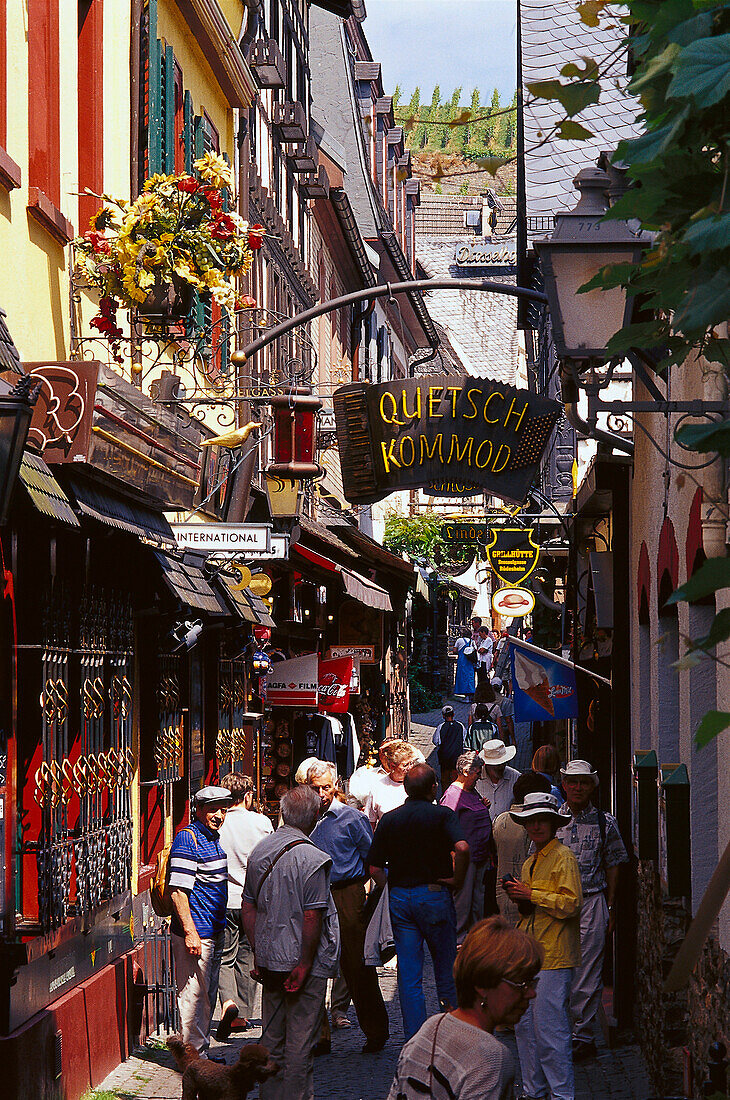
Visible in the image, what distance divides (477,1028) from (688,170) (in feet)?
8.54

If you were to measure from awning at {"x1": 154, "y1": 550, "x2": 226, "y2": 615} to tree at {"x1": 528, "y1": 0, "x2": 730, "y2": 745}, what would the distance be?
938 cm

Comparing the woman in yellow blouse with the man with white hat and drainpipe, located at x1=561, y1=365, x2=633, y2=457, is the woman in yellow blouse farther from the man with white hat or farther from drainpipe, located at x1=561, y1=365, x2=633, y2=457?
drainpipe, located at x1=561, y1=365, x2=633, y2=457

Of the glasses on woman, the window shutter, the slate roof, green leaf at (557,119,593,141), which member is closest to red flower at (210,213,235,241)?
the window shutter

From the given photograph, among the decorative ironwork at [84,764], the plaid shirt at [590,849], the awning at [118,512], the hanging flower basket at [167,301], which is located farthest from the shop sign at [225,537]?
the plaid shirt at [590,849]

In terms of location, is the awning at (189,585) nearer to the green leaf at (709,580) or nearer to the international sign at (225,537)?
the international sign at (225,537)

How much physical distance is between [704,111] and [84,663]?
7958 millimetres

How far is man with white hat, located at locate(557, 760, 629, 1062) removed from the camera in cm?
1000

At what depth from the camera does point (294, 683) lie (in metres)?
20.9

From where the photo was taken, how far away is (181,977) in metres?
9.62

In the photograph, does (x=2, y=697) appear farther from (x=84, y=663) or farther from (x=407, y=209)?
(x=407, y=209)

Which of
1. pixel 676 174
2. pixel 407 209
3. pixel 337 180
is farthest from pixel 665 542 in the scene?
pixel 407 209

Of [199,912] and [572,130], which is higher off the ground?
[572,130]

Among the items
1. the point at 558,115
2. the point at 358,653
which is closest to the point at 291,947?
the point at 558,115

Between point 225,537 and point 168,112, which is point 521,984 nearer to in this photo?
point 225,537
